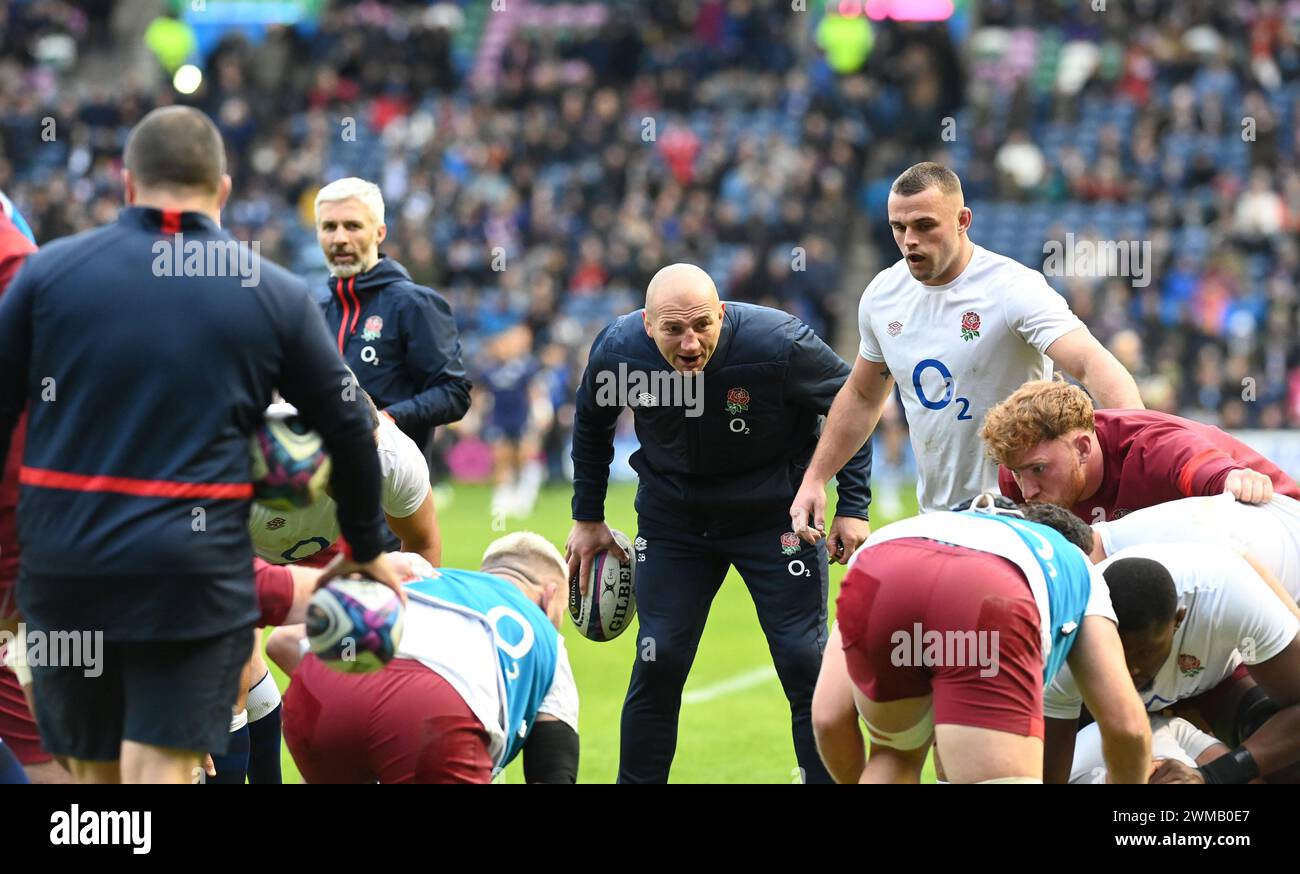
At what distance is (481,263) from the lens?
25031 millimetres

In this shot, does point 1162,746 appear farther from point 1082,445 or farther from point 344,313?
point 344,313

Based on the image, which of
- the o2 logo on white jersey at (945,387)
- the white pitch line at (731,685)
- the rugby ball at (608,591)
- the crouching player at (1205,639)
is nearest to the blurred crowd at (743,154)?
the white pitch line at (731,685)

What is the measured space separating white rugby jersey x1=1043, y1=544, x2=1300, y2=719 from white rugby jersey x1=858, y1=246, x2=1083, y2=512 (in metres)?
1.40

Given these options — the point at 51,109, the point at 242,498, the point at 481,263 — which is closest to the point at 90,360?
the point at 242,498

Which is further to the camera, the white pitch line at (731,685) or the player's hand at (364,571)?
the white pitch line at (731,685)

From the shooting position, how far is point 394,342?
302 inches

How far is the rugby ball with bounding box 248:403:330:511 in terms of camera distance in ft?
14.1

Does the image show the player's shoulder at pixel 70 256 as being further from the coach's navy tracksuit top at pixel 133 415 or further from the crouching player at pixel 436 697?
the crouching player at pixel 436 697

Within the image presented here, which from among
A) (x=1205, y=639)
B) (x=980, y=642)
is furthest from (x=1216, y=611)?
(x=980, y=642)

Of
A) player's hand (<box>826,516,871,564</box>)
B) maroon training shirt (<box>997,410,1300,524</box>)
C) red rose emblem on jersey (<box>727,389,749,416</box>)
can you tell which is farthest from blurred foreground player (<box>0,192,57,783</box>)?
maroon training shirt (<box>997,410,1300,524</box>)

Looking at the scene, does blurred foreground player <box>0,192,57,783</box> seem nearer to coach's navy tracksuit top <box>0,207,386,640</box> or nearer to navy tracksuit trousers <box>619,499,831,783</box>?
coach's navy tracksuit top <box>0,207,386,640</box>

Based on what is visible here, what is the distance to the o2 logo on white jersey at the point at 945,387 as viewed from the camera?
6.73m

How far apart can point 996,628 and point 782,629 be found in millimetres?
2113

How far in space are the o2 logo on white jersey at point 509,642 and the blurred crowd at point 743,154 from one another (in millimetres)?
16685
